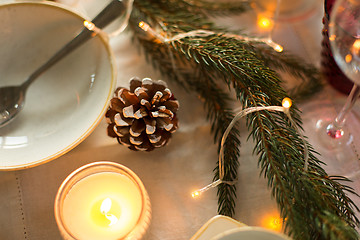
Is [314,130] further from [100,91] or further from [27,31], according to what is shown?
[27,31]

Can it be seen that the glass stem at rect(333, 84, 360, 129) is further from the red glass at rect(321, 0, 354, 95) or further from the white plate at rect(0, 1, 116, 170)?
the white plate at rect(0, 1, 116, 170)

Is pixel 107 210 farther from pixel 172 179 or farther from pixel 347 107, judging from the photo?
pixel 347 107

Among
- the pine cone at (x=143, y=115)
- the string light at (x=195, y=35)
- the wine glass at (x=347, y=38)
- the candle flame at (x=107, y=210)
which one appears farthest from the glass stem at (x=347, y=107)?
the candle flame at (x=107, y=210)

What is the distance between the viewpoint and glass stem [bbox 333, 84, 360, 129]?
0.41 metres

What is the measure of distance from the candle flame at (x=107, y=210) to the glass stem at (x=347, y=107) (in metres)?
0.31

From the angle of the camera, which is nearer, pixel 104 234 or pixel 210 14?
pixel 104 234

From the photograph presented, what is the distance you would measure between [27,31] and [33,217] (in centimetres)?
24

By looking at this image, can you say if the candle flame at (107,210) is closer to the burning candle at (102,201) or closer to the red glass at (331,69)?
the burning candle at (102,201)

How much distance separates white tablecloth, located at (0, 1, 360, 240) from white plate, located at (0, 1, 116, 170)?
0.04 m

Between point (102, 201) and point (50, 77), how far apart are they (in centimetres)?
18

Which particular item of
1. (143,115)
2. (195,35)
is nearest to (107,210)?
(143,115)

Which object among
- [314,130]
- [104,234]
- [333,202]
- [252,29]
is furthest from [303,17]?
[104,234]

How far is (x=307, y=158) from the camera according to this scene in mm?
372

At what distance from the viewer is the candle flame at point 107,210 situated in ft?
1.44
